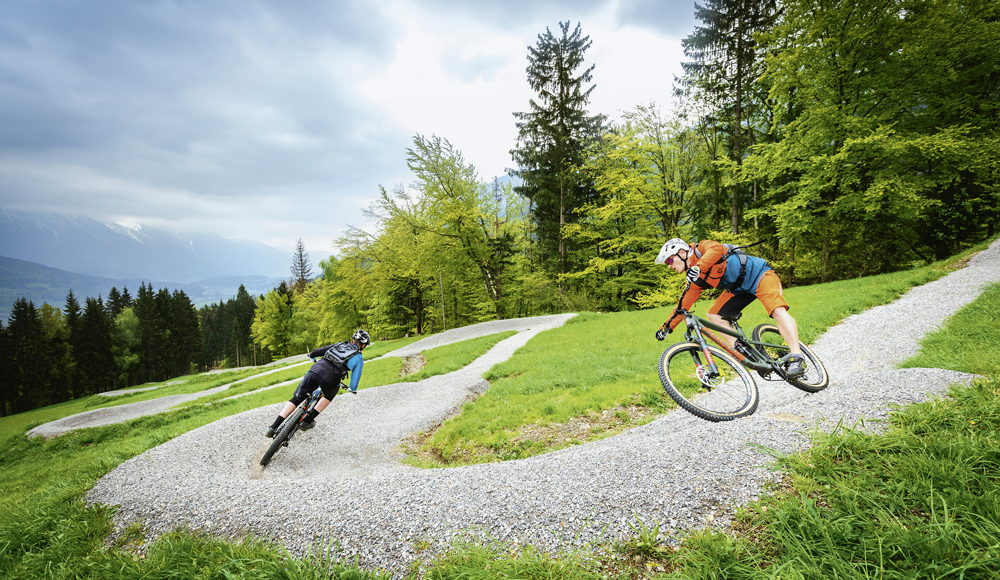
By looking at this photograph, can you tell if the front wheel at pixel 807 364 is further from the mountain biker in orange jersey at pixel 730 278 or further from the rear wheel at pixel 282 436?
the rear wheel at pixel 282 436

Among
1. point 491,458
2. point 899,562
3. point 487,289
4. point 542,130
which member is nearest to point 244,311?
point 487,289

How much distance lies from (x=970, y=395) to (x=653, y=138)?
22.8 m

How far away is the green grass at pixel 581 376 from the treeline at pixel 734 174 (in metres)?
4.93

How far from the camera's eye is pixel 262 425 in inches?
337

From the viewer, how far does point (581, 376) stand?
938 cm

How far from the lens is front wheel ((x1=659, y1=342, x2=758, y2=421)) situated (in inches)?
181

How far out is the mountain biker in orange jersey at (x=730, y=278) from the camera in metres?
4.72

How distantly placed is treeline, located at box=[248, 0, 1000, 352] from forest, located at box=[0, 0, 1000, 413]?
0.11 meters

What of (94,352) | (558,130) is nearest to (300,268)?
(94,352)

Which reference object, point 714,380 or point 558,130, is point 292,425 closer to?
point 714,380

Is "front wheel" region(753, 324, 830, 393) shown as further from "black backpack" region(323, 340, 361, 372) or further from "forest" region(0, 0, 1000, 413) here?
"black backpack" region(323, 340, 361, 372)

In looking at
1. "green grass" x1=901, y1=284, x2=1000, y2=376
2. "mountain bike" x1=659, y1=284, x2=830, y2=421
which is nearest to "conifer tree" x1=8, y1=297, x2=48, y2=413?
"mountain bike" x1=659, y1=284, x2=830, y2=421

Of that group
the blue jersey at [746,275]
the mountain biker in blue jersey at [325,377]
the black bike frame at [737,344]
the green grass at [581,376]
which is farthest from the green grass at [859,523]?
the mountain biker in blue jersey at [325,377]

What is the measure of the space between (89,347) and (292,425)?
7143cm
